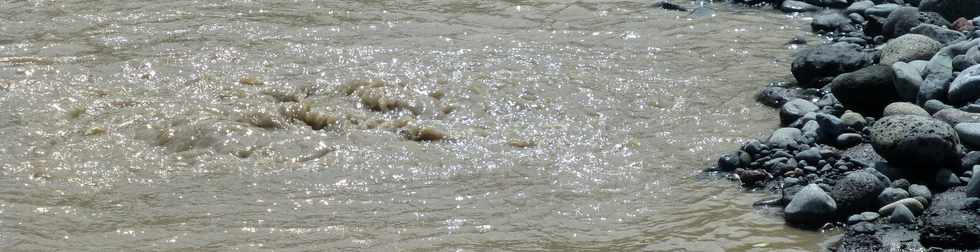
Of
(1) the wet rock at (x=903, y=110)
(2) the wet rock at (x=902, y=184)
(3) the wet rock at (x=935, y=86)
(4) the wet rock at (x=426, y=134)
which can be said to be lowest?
(4) the wet rock at (x=426, y=134)

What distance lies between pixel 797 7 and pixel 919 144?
477 centimetres

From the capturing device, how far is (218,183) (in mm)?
6164

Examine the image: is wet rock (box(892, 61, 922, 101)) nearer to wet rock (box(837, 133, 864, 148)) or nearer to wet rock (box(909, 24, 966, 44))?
wet rock (box(837, 133, 864, 148))

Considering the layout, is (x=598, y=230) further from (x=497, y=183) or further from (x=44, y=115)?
(x=44, y=115)

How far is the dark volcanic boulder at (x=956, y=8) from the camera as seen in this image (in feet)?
29.0

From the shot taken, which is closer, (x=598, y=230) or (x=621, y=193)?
(x=598, y=230)

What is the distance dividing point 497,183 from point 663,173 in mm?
926

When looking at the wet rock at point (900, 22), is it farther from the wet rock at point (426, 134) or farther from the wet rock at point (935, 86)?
the wet rock at point (426, 134)

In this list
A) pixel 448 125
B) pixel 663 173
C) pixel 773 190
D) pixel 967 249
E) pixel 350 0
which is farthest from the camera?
pixel 350 0

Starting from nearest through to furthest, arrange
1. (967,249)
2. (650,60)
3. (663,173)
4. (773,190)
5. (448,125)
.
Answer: (967,249) < (773,190) < (663,173) < (448,125) < (650,60)

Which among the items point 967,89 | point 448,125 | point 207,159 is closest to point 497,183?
point 448,125

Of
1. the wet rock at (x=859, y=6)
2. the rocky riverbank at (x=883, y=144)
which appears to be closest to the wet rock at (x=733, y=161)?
the rocky riverbank at (x=883, y=144)

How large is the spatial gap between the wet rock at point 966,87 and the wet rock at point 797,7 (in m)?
3.69

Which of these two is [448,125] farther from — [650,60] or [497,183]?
[650,60]
